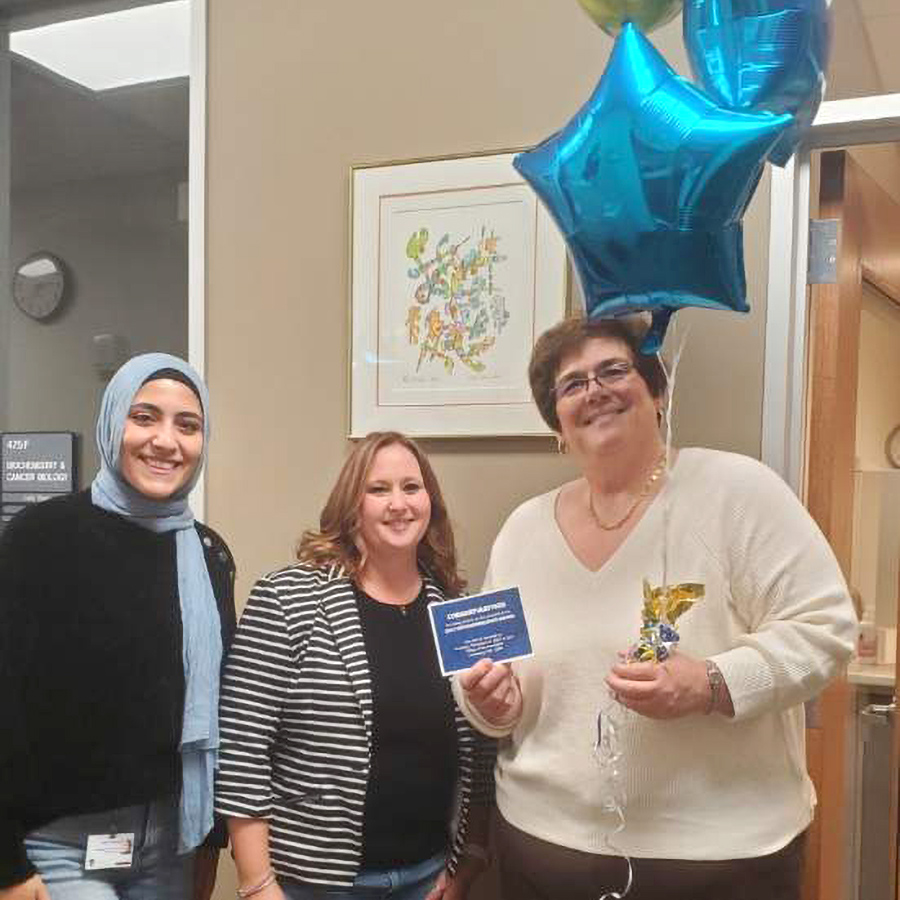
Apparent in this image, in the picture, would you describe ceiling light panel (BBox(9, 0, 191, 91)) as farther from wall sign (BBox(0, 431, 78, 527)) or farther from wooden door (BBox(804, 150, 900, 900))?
wooden door (BBox(804, 150, 900, 900))

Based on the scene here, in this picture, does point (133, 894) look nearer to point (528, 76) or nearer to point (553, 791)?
point (553, 791)

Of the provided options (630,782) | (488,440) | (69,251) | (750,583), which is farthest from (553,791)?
(69,251)

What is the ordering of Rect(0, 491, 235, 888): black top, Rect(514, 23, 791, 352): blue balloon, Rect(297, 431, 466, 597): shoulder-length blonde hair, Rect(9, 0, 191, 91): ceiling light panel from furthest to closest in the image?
Rect(9, 0, 191, 91): ceiling light panel, Rect(297, 431, 466, 597): shoulder-length blonde hair, Rect(0, 491, 235, 888): black top, Rect(514, 23, 791, 352): blue balloon

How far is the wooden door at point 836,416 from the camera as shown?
74.2 inches

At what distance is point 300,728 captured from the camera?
5.24 feet

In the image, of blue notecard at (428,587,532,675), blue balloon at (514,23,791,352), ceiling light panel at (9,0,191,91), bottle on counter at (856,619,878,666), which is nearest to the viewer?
blue balloon at (514,23,791,352)

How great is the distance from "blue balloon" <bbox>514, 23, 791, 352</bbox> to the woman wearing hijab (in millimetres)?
775

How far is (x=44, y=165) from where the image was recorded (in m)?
2.65

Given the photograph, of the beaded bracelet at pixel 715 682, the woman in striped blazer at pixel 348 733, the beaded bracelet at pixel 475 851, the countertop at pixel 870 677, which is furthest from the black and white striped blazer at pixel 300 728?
the countertop at pixel 870 677

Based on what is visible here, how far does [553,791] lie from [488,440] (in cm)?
76

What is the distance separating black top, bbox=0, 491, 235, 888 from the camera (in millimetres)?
1565

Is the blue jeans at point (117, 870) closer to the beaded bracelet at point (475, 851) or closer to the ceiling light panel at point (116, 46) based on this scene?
the beaded bracelet at point (475, 851)

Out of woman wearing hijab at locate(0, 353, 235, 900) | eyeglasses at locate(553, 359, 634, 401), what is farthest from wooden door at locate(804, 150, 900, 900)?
woman wearing hijab at locate(0, 353, 235, 900)

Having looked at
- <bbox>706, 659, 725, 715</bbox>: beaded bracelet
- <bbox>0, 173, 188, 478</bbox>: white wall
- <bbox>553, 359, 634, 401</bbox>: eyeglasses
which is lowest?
<bbox>706, 659, 725, 715</bbox>: beaded bracelet
